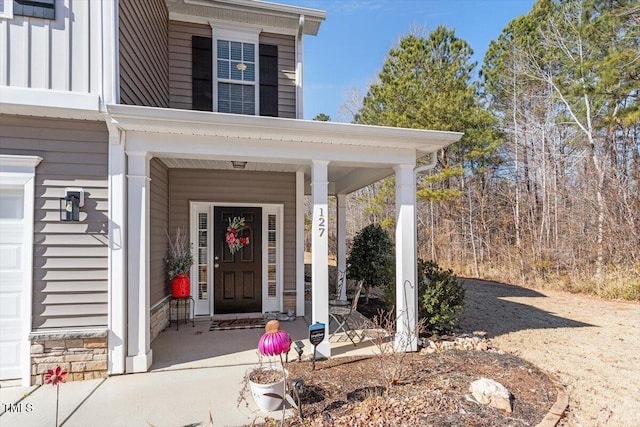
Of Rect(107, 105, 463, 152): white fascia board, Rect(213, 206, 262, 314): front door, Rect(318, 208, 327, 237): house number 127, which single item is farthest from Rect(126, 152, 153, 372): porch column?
Rect(213, 206, 262, 314): front door

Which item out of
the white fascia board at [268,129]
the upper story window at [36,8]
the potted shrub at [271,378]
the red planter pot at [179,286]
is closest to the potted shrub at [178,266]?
the red planter pot at [179,286]

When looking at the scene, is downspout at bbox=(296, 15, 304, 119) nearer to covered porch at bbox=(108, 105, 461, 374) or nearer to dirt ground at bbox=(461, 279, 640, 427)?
covered porch at bbox=(108, 105, 461, 374)

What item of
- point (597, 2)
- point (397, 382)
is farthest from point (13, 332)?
point (597, 2)

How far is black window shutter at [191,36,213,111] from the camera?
18.7ft

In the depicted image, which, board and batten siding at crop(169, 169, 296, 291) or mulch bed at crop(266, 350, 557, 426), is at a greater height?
board and batten siding at crop(169, 169, 296, 291)

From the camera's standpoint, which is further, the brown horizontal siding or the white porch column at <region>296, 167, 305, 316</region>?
the white porch column at <region>296, 167, 305, 316</region>

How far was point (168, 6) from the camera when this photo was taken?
17.9 ft

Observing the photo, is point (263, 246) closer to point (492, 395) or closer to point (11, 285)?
point (11, 285)

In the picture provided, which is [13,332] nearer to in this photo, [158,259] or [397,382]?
[158,259]

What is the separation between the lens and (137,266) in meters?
3.59

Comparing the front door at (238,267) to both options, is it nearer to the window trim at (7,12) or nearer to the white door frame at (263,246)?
the white door frame at (263,246)

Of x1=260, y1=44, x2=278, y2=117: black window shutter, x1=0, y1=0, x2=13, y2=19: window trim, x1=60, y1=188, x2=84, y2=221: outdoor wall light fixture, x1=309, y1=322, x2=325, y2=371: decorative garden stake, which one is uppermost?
x1=260, y1=44, x2=278, y2=117: black window shutter

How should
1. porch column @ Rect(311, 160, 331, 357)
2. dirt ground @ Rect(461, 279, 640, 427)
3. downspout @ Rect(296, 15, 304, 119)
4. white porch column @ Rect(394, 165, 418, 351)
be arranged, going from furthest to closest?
downspout @ Rect(296, 15, 304, 119) < white porch column @ Rect(394, 165, 418, 351) < porch column @ Rect(311, 160, 331, 357) < dirt ground @ Rect(461, 279, 640, 427)

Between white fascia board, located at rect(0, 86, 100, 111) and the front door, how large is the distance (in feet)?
9.18
